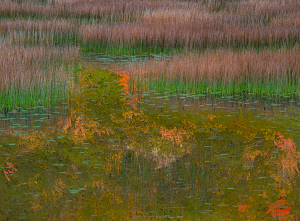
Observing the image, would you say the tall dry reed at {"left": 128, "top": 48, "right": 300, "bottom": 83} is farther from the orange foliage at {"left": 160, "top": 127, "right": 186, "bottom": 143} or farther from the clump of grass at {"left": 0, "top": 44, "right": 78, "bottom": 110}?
the orange foliage at {"left": 160, "top": 127, "right": 186, "bottom": 143}

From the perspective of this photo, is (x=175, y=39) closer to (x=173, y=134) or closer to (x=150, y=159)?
(x=173, y=134)

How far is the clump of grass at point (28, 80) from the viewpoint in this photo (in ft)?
25.4

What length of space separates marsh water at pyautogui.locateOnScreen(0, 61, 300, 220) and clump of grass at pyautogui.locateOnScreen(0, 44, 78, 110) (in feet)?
1.12

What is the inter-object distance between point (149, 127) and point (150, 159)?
1.36 m

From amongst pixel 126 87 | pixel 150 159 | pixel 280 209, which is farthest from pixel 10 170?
pixel 126 87

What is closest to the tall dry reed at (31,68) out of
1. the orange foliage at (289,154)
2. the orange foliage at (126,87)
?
the orange foliage at (126,87)

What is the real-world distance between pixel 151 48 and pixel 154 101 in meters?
5.38

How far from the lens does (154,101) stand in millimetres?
8055

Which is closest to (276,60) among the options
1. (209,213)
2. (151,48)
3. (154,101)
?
(154,101)

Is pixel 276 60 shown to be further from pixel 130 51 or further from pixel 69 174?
pixel 69 174

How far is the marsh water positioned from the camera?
414cm

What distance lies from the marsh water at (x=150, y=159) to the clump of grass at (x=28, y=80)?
0.34m

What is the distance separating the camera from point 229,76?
9.01m

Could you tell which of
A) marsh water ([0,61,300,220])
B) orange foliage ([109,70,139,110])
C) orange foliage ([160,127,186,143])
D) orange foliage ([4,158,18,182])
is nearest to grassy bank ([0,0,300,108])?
orange foliage ([109,70,139,110])
